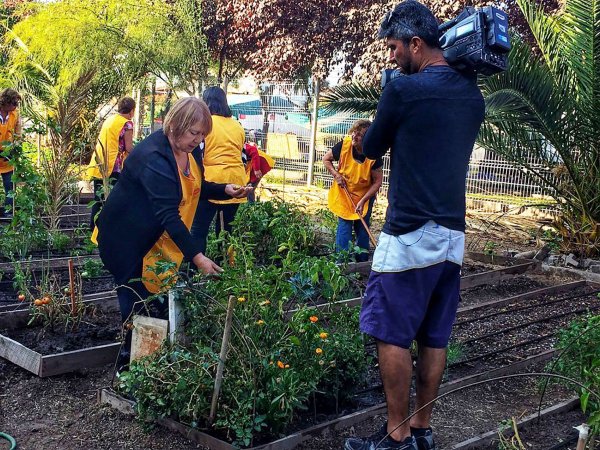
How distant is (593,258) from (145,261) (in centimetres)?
644

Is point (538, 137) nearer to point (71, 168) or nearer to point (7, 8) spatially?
point (71, 168)

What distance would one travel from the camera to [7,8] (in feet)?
68.4

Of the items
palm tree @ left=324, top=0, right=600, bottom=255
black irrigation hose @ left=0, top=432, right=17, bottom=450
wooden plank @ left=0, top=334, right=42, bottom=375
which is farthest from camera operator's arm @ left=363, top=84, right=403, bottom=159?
palm tree @ left=324, top=0, right=600, bottom=255

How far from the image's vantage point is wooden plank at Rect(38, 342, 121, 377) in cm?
443

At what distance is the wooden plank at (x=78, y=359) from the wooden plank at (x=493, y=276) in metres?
3.90

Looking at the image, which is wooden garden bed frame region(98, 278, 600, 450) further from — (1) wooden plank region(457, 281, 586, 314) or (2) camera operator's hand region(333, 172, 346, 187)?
(2) camera operator's hand region(333, 172, 346, 187)

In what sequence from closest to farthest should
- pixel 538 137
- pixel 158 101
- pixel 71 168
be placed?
pixel 71 168, pixel 538 137, pixel 158 101

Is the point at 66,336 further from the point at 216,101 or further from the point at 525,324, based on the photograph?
the point at 525,324

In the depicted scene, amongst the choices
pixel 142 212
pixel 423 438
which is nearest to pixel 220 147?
pixel 142 212

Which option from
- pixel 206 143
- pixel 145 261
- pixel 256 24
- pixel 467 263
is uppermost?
pixel 256 24

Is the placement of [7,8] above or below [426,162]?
above

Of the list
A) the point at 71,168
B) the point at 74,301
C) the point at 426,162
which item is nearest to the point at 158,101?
the point at 71,168

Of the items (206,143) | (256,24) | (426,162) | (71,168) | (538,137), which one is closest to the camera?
(426,162)

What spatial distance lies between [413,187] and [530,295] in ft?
14.4
